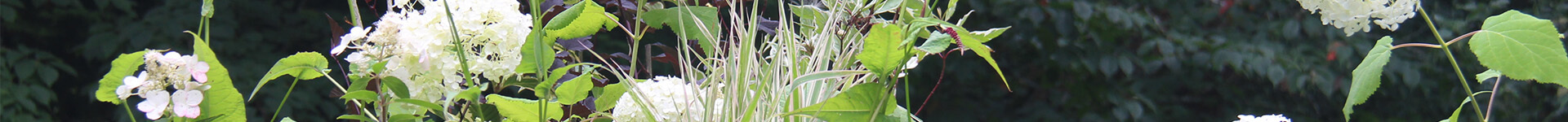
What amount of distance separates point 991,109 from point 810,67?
1625 mm

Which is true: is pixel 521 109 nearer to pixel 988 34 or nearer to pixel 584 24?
pixel 584 24

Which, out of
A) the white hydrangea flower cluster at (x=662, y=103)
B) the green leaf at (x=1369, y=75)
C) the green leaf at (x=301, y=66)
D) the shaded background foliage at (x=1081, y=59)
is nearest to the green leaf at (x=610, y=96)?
the white hydrangea flower cluster at (x=662, y=103)

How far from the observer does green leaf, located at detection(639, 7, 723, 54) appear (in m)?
0.49

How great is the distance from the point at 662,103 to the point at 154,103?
0.19 meters

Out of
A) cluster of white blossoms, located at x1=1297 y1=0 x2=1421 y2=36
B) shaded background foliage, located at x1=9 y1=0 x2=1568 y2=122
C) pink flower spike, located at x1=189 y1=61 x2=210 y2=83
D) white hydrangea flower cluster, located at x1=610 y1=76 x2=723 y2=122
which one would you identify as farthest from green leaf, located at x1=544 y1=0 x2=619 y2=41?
shaded background foliage, located at x1=9 y1=0 x2=1568 y2=122

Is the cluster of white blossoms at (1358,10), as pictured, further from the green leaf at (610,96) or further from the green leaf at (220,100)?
the green leaf at (220,100)

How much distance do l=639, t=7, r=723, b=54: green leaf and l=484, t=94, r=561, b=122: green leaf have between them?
6 cm

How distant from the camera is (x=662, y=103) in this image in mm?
484

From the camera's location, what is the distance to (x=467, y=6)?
42cm

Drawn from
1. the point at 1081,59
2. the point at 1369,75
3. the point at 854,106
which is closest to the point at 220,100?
the point at 854,106

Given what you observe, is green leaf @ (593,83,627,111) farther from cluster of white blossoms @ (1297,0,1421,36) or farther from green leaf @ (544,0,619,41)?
cluster of white blossoms @ (1297,0,1421,36)

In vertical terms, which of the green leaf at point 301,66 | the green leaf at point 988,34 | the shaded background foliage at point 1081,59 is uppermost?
the green leaf at point 301,66

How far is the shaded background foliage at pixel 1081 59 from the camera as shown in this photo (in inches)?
69.9

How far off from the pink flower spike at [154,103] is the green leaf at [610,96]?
0.16 m
